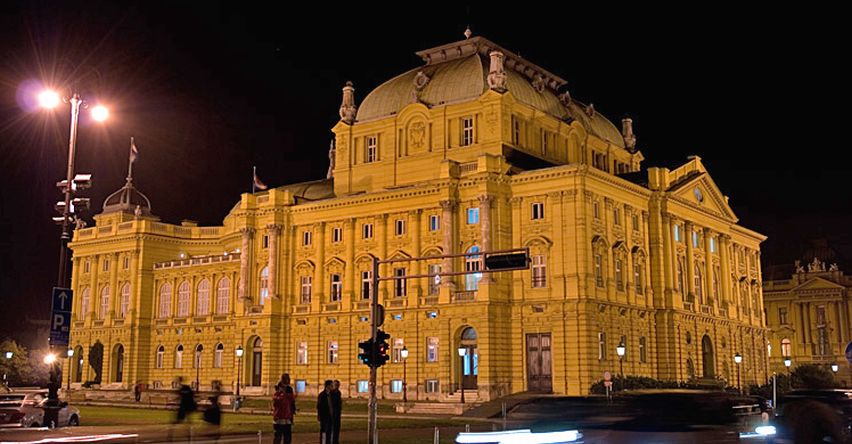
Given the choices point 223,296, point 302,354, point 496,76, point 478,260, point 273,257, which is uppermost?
point 496,76

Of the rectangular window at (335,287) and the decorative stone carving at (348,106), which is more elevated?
the decorative stone carving at (348,106)

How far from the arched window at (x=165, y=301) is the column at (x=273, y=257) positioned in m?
22.2

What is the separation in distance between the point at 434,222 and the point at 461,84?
11.9 m

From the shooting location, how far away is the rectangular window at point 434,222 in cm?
7244

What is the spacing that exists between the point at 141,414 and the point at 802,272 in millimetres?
97299

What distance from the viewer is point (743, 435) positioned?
32.8m

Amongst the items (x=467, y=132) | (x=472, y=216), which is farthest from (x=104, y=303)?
(x=472, y=216)

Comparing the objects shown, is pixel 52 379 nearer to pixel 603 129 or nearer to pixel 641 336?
pixel 641 336

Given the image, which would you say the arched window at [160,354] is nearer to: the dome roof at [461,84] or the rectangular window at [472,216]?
the dome roof at [461,84]

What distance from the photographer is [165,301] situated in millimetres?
99062

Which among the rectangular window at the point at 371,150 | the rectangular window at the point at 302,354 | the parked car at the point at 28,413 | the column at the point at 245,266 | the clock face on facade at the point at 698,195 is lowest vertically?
the parked car at the point at 28,413

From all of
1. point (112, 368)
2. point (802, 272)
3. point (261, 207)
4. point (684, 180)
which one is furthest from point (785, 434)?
point (802, 272)

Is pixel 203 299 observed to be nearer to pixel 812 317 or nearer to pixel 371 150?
pixel 371 150

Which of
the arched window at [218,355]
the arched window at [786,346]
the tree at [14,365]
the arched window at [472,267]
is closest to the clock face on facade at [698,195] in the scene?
the arched window at [786,346]
